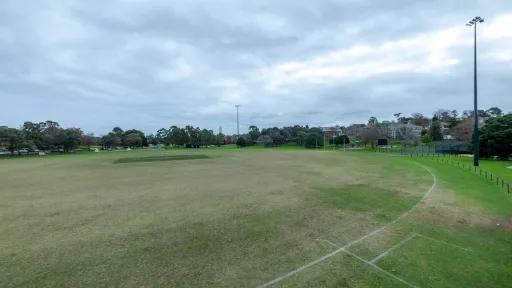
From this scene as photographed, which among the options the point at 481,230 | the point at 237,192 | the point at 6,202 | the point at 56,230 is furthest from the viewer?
the point at 237,192

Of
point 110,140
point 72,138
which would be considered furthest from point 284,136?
point 72,138

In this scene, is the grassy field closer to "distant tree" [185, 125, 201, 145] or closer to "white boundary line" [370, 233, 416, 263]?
"white boundary line" [370, 233, 416, 263]

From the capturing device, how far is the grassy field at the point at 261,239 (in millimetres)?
5664

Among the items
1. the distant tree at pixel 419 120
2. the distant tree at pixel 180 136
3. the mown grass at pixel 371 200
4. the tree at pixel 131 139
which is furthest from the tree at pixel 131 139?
the distant tree at pixel 419 120

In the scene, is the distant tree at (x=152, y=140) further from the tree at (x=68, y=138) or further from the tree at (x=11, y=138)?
the tree at (x=11, y=138)

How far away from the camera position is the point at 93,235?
8.18 metres

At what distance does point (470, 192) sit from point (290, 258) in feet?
39.3

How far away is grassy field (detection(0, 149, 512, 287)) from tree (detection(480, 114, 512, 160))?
79.6 feet

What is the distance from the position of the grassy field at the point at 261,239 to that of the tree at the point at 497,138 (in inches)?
956

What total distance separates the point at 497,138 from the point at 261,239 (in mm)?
37176

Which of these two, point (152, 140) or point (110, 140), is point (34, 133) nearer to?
point (110, 140)

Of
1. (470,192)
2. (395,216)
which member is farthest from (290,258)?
(470,192)

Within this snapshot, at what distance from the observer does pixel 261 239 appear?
7680 millimetres

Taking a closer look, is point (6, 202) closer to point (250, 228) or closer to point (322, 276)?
point (250, 228)
